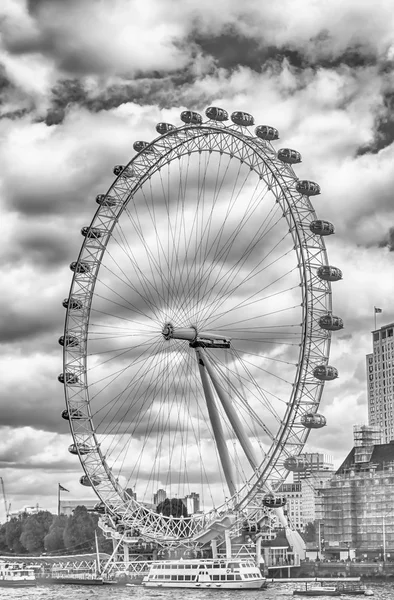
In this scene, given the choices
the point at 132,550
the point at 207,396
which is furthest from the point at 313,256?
the point at 132,550

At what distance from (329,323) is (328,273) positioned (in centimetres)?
481

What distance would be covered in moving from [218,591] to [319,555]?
52832 millimetres

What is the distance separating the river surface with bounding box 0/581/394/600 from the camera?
8850 cm

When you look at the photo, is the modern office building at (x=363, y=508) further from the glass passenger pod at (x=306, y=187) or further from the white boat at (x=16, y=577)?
the glass passenger pod at (x=306, y=187)

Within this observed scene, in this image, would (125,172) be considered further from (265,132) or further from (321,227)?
(321,227)

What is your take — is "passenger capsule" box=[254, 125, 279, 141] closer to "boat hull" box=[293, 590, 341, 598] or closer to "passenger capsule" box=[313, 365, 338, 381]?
"passenger capsule" box=[313, 365, 338, 381]

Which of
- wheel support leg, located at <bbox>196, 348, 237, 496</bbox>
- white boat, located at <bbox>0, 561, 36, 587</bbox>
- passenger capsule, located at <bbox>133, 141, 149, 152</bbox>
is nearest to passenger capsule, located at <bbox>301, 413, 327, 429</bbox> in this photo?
wheel support leg, located at <bbox>196, 348, 237, 496</bbox>

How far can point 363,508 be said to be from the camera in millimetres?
154875

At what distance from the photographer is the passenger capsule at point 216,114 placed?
312ft

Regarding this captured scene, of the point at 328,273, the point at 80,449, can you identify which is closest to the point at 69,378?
the point at 80,449

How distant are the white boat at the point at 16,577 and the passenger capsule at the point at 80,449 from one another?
24.7 metres

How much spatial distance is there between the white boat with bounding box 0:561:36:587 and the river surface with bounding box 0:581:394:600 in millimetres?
7962


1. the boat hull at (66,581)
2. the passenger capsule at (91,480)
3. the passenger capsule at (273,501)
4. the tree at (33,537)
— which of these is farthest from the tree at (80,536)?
the passenger capsule at (273,501)

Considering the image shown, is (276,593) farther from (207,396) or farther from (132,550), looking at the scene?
(132,550)
